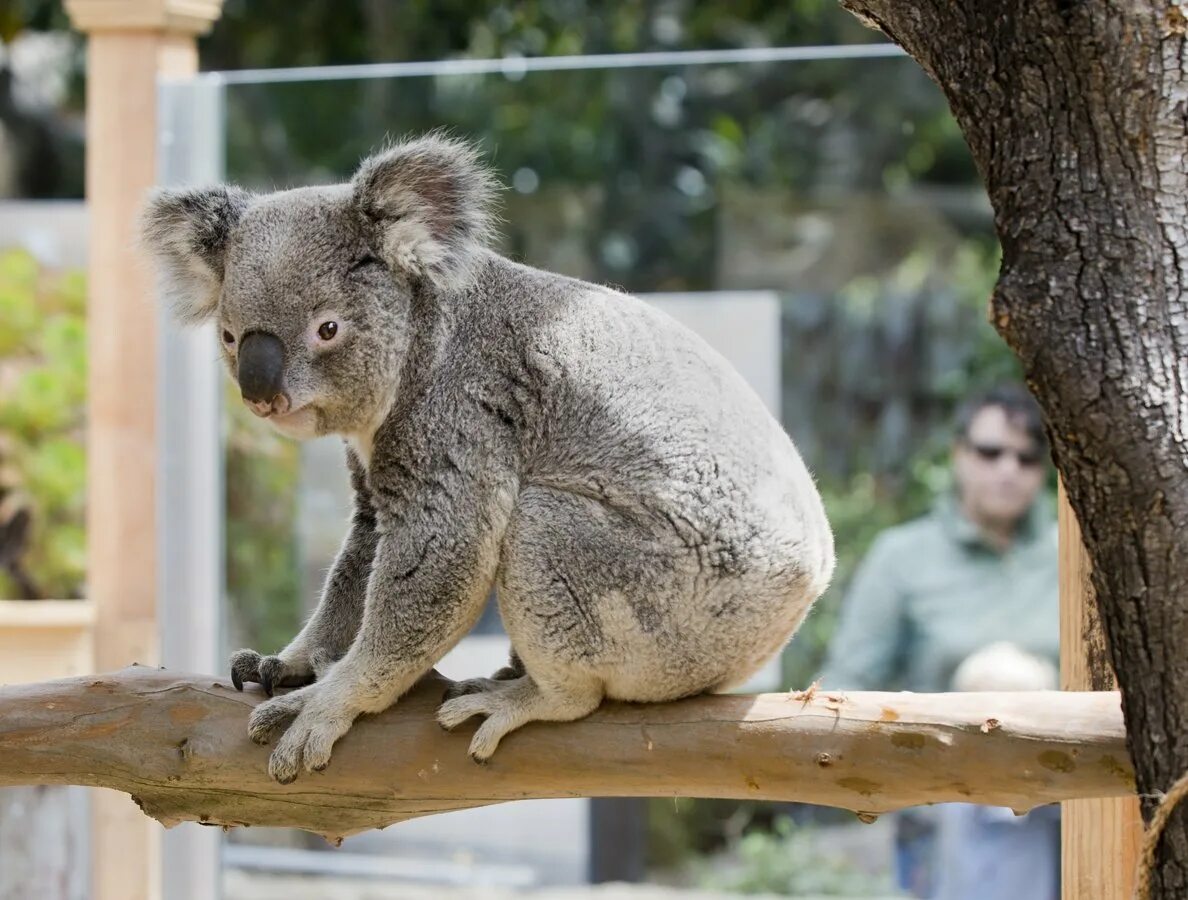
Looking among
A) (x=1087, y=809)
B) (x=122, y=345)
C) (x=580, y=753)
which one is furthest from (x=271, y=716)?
(x=122, y=345)

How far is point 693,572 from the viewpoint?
8.70 feet

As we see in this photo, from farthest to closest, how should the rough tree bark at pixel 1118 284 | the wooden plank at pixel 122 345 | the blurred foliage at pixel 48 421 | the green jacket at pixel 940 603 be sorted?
the blurred foliage at pixel 48 421
the green jacket at pixel 940 603
the wooden plank at pixel 122 345
the rough tree bark at pixel 1118 284

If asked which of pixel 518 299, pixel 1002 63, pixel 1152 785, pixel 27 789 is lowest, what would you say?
pixel 27 789

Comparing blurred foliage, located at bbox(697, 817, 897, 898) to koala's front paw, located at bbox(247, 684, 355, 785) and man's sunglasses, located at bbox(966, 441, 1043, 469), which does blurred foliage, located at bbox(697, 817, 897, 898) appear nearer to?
man's sunglasses, located at bbox(966, 441, 1043, 469)

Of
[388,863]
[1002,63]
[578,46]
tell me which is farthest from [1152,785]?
[578,46]

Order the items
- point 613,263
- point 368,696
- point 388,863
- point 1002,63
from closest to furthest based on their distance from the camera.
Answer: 1. point 1002,63
2. point 368,696
3. point 388,863
4. point 613,263

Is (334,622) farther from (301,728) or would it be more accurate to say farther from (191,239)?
(191,239)

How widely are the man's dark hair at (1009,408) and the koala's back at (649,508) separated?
7.60 ft

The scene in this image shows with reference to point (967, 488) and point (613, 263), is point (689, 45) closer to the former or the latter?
point (613, 263)

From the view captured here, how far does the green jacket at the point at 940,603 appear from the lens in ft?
16.0

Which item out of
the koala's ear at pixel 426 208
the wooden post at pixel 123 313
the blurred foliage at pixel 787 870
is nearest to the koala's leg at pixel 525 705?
the koala's ear at pixel 426 208

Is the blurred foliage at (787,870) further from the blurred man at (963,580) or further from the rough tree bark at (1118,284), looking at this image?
the rough tree bark at (1118,284)

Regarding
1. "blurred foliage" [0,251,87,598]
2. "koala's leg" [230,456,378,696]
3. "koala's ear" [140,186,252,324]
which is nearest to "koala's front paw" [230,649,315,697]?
"koala's leg" [230,456,378,696]

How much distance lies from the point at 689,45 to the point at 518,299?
626cm
